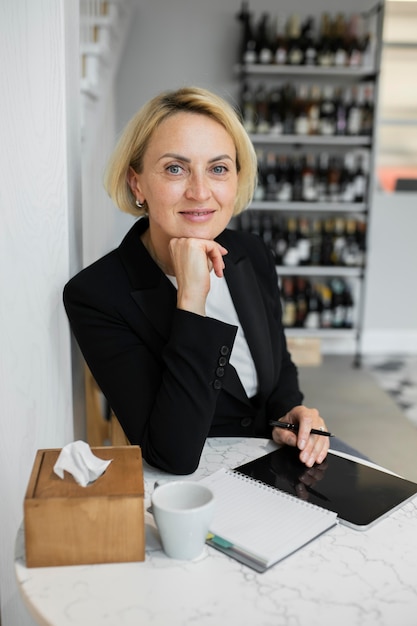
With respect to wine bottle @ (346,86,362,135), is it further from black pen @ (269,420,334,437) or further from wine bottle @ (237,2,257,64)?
black pen @ (269,420,334,437)

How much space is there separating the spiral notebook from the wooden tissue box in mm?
131

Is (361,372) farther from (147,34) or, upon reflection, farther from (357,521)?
(357,521)

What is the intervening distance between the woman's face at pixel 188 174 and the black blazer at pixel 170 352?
121 millimetres

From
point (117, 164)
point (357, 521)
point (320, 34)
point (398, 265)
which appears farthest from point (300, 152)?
point (357, 521)

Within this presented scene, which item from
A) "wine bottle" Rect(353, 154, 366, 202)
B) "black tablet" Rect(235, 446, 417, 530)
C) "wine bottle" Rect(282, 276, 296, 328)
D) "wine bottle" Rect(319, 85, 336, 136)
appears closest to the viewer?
"black tablet" Rect(235, 446, 417, 530)

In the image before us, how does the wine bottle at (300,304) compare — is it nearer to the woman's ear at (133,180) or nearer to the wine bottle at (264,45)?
the wine bottle at (264,45)

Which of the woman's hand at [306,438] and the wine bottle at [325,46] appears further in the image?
the wine bottle at [325,46]

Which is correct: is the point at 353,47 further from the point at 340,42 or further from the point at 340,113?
the point at 340,113

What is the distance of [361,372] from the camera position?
4.51m

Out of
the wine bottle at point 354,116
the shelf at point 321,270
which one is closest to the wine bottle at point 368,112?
the wine bottle at point 354,116

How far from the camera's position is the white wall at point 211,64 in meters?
4.65

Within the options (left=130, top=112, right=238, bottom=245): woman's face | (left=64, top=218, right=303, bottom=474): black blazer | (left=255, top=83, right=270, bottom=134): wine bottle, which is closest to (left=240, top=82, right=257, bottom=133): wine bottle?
(left=255, top=83, right=270, bottom=134): wine bottle

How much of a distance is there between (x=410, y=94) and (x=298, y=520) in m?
4.65

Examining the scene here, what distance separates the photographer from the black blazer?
1.18 metres
